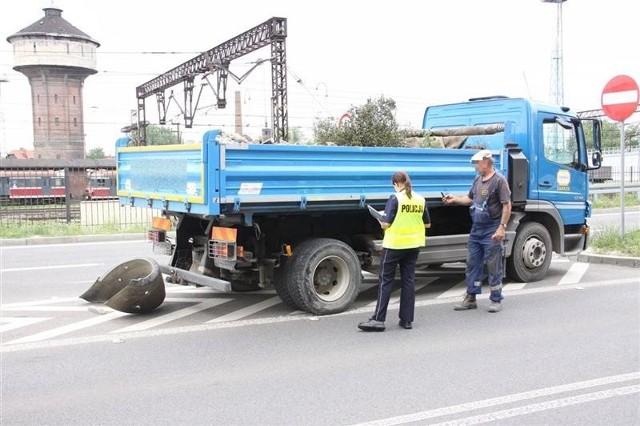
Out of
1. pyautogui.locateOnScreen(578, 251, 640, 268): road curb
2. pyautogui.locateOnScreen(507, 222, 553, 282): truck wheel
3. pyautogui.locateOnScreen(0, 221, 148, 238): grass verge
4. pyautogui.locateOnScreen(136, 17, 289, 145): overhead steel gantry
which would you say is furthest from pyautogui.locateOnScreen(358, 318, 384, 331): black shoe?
pyautogui.locateOnScreen(136, 17, 289, 145): overhead steel gantry

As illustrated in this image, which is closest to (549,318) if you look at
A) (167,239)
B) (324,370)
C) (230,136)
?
(324,370)

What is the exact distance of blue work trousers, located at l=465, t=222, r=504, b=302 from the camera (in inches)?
279

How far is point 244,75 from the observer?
27.8 m

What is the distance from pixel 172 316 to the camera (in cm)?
690

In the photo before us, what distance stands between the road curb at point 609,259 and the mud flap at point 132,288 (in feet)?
23.7

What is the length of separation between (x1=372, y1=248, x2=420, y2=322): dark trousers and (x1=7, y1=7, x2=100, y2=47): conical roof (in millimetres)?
69342

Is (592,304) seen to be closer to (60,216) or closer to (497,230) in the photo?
(497,230)

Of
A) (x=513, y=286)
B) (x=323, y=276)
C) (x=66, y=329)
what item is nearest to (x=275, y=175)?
(x=323, y=276)

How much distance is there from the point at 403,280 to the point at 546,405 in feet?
7.86

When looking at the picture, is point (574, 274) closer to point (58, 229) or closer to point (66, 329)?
point (66, 329)

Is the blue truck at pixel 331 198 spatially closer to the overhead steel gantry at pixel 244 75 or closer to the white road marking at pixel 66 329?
the white road marking at pixel 66 329

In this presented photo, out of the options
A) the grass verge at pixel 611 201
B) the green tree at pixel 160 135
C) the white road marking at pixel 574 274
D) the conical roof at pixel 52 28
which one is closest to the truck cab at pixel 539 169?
the white road marking at pixel 574 274

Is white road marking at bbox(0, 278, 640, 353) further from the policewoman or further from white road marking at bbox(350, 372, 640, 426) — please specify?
white road marking at bbox(350, 372, 640, 426)

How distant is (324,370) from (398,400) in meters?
0.84
